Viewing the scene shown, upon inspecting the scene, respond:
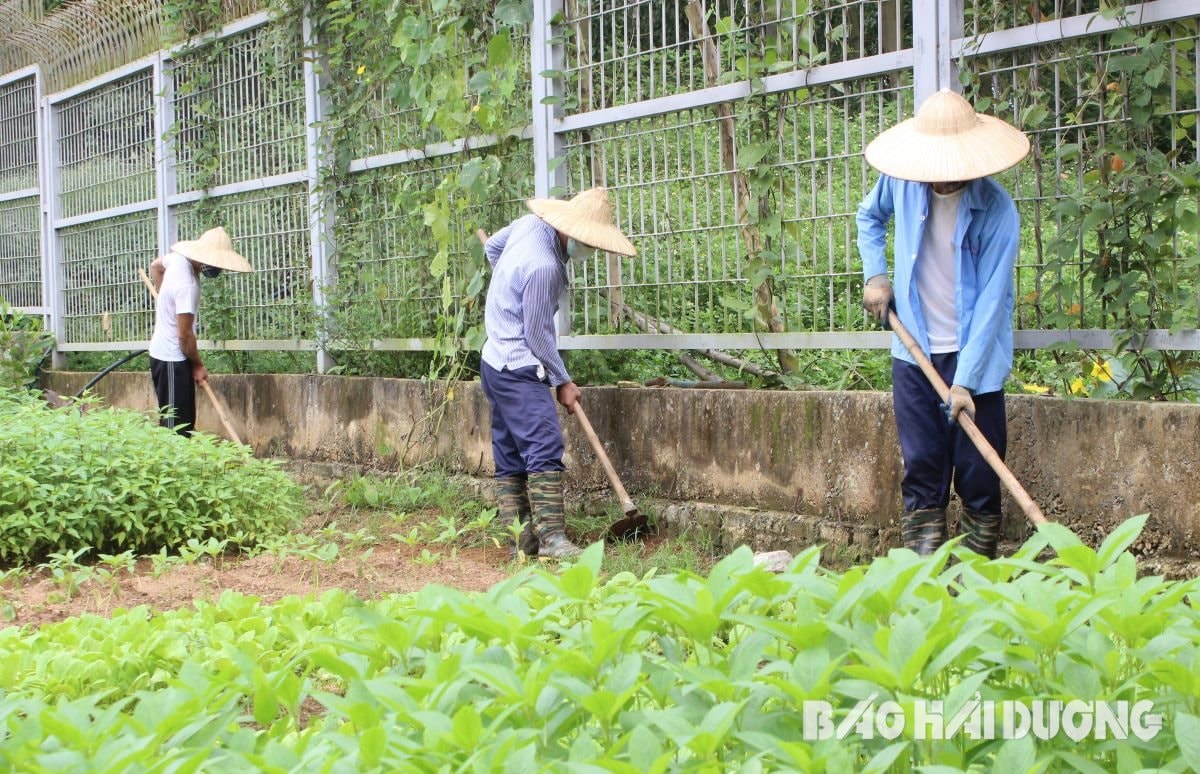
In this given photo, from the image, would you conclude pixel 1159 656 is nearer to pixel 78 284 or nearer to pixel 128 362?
pixel 128 362

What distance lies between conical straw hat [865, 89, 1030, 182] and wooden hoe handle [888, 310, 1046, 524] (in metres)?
0.55

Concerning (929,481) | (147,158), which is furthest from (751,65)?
(147,158)

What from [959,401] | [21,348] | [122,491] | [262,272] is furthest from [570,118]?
[21,348]

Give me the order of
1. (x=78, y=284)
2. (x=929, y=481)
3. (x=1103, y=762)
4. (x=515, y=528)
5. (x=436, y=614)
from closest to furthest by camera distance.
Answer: (x=1103, y=762) → (x=436, y=614) → (x=929, y=481) → (x=515, y=528) → (x=78, y=284)

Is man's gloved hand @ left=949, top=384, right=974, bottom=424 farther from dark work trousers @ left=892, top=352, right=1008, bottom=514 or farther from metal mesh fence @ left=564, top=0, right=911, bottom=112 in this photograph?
metal mesh fence @ left=564, top=0, right=911, bottom=112

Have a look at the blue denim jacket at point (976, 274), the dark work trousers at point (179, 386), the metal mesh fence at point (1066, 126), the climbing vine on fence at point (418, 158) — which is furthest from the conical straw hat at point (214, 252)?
the metal mesh fence at point (1066, 126)

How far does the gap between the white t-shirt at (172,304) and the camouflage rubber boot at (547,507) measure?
12.4 feet

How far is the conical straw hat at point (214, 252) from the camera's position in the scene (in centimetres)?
876

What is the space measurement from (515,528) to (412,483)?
200cm

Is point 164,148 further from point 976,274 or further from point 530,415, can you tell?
point 976,274

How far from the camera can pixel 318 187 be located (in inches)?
325

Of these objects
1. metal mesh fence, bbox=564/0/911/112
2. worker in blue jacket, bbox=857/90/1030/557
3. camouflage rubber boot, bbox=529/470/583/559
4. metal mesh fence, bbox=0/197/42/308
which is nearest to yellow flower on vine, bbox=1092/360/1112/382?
worker in blue jacket, bbox=857/90/1030/557

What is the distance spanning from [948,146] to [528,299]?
210cm

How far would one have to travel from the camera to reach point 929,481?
453cm
